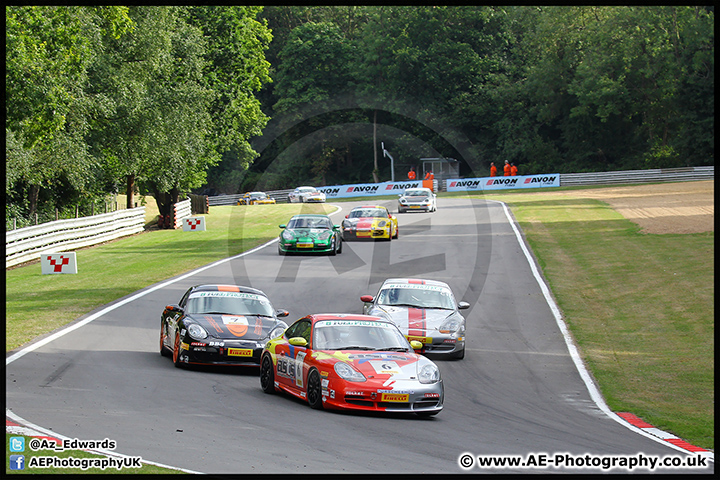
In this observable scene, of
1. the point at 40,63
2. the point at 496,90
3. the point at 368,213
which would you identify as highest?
the point at 496,90

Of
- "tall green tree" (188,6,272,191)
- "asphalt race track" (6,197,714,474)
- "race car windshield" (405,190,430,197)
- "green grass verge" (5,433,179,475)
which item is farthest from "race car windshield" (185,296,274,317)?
"tall green tree" (188,6,272,191)

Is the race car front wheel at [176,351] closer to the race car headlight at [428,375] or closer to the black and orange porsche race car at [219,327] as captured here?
the black and orange porsche race car at [219,327]

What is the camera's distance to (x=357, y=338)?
11.4 metres

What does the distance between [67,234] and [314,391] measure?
2547 centimetres

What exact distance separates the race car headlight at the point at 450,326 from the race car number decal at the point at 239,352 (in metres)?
3.80

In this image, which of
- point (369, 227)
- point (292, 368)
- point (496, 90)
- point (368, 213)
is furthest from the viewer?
point (496, 90)

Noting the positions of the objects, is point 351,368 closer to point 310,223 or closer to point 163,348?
point 163,348

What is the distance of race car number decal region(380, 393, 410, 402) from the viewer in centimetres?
1010

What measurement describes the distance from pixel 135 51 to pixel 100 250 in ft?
35.8

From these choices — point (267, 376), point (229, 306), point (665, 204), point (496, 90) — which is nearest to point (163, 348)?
point (229, 306)

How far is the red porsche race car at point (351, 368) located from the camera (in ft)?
33.2

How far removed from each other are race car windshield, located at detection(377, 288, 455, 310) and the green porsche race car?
37.8 ft

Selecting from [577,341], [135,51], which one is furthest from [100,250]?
[577,341]
